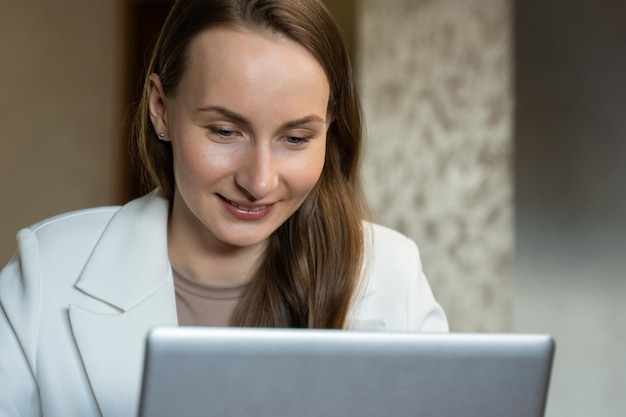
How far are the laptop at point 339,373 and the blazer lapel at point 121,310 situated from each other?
54 centimetres

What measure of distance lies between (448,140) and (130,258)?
1.69 metres

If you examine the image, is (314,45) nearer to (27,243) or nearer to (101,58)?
(27,243)

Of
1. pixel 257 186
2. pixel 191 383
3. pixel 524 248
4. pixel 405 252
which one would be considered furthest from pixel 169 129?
pixel 524 248

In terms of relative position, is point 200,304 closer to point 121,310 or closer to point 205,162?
point 121,310

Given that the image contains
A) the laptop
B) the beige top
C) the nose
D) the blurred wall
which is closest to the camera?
the laptop

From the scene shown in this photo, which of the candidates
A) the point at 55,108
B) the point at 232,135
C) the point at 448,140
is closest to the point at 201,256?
the point at 232,135

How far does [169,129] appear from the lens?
1.48 meters

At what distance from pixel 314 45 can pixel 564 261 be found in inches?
68.3

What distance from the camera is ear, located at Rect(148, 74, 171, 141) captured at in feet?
4.90

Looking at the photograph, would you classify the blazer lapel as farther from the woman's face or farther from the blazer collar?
the woman's face

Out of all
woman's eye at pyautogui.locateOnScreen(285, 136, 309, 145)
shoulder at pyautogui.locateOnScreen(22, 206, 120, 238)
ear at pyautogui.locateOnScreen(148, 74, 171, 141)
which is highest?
ear at pyautogui.locateOnScreen(148, 74, 171, 141)

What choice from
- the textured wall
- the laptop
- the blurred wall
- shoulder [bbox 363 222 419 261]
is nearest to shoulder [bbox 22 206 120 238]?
shoulder [bbox 363 222 419 261]

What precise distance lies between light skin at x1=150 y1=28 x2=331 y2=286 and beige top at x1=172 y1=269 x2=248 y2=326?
0.62 ft

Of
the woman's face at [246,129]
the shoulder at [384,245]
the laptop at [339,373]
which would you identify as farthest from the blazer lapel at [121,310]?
the laptop at [339,373]
